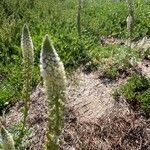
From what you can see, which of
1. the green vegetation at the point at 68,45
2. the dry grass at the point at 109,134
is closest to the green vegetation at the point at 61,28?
the green vegetation at the point at 68,45

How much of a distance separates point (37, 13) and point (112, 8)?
2.32 metres

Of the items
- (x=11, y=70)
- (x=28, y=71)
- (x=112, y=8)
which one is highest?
(x=28, y=71)

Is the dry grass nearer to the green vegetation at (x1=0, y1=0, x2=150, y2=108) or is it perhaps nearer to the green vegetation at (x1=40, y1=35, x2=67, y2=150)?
the green vegetation at (x1=0, y1=0, x2=150, y2=108)

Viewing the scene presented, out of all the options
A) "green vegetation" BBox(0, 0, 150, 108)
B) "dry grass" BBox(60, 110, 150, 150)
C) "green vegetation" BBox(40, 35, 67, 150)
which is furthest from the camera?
"green vegetation" BBox(0, 0, 150, 108)

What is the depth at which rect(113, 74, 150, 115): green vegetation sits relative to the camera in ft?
22.5

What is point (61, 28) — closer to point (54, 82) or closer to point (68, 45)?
point (68, 45)

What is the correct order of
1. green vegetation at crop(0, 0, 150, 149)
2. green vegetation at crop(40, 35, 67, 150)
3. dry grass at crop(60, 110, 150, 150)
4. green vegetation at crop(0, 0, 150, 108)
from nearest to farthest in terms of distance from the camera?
green vegetation at crop(40, 35, 67, 150)
dry grass at crop(60, 110, 150, 150)
green vegetation at crop(0, 0, 150, 149)
green vegetation at crop(0, 0, 150, 108)

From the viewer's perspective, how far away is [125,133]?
6.45m

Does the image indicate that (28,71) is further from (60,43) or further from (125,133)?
(60,43)

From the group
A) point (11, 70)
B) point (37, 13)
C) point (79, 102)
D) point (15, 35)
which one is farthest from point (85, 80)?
point (37, 13)

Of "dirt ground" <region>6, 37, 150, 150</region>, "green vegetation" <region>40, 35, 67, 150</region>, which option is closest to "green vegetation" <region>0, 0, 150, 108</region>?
"dirt ground" <region>6, 37, 150, 150</region>

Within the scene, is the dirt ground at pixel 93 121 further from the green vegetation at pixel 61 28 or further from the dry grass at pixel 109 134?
the green vegetation at pixel 61 28

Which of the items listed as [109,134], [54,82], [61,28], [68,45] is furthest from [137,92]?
[61,28]

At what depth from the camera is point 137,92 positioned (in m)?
7.17
